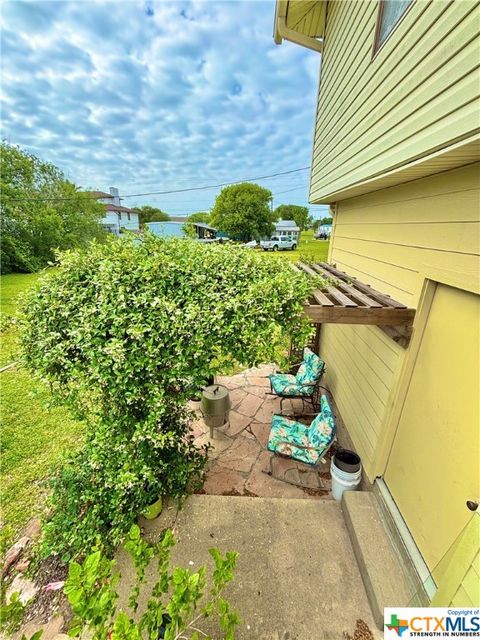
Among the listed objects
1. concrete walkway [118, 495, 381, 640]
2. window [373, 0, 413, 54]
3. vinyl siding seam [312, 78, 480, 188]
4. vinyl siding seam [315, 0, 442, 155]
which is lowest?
concrete walkway [118, 495, 381, 640]

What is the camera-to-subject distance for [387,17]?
2787 millimetres

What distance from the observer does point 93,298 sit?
88.0 inches

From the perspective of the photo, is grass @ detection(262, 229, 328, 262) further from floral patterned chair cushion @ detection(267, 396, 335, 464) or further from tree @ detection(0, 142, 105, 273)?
tree @ detection(0, 142, 105, 273)

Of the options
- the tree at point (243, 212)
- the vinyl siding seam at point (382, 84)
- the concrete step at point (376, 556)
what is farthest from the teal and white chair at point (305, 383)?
the tree at point (243, 212)

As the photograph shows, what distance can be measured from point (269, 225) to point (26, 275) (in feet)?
90.0

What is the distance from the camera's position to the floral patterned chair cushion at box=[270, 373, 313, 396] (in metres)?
4.61

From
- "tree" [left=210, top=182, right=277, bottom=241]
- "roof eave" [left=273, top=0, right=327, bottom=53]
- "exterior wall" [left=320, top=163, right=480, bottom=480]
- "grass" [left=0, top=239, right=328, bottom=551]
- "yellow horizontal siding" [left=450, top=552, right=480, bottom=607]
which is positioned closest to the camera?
"yellow horizontal siding" [left=450, top=552, right=480, bottom=607]

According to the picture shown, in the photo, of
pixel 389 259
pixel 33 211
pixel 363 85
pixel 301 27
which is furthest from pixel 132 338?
pixel 33 211

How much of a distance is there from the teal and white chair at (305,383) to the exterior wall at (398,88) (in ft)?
9.38

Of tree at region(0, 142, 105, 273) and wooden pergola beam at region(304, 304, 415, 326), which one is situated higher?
tree at region(0, 142, 105, 273)

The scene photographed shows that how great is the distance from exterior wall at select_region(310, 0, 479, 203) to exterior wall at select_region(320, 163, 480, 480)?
407mm

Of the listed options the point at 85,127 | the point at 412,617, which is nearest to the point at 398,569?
the point at 412,617

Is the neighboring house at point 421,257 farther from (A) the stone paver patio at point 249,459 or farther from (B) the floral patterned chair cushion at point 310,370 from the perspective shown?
(A) the stone paver patio at point 249,459

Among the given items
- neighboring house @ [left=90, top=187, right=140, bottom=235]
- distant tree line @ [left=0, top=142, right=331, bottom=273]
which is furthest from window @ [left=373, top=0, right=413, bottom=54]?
neighboring house @ [left=90, top=187, right=140, bottom=235]
